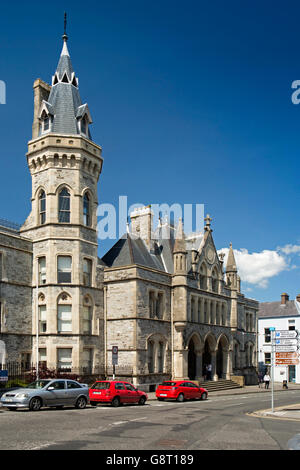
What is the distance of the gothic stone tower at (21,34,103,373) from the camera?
34594mm

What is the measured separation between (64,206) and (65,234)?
80.8 inches

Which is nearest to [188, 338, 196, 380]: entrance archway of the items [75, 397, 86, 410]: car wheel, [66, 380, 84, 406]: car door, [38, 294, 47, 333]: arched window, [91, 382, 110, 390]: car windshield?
[38, 294, 47, 333]: arched window

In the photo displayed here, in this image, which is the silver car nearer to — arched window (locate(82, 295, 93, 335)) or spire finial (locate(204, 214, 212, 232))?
arched window (locate(82, 295, 93, 335))

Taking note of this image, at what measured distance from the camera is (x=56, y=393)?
854 inches

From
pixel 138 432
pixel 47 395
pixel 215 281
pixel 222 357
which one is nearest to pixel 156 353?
pixel 215 281

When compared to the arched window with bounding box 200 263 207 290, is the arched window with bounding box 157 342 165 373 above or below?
below

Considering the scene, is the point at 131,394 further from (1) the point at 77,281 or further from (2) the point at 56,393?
(1) the point at 77,281

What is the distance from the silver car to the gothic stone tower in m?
11.0

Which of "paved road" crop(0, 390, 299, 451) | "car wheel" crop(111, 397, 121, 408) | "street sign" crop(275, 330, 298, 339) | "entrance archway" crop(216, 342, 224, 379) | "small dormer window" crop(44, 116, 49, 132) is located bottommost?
"entrance archway" crop(216, 342, 224, 379)

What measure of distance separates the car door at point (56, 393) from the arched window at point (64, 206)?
1582 centimetres

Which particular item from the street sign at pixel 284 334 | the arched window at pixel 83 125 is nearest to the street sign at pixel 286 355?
the street sign at pixel 284 334
